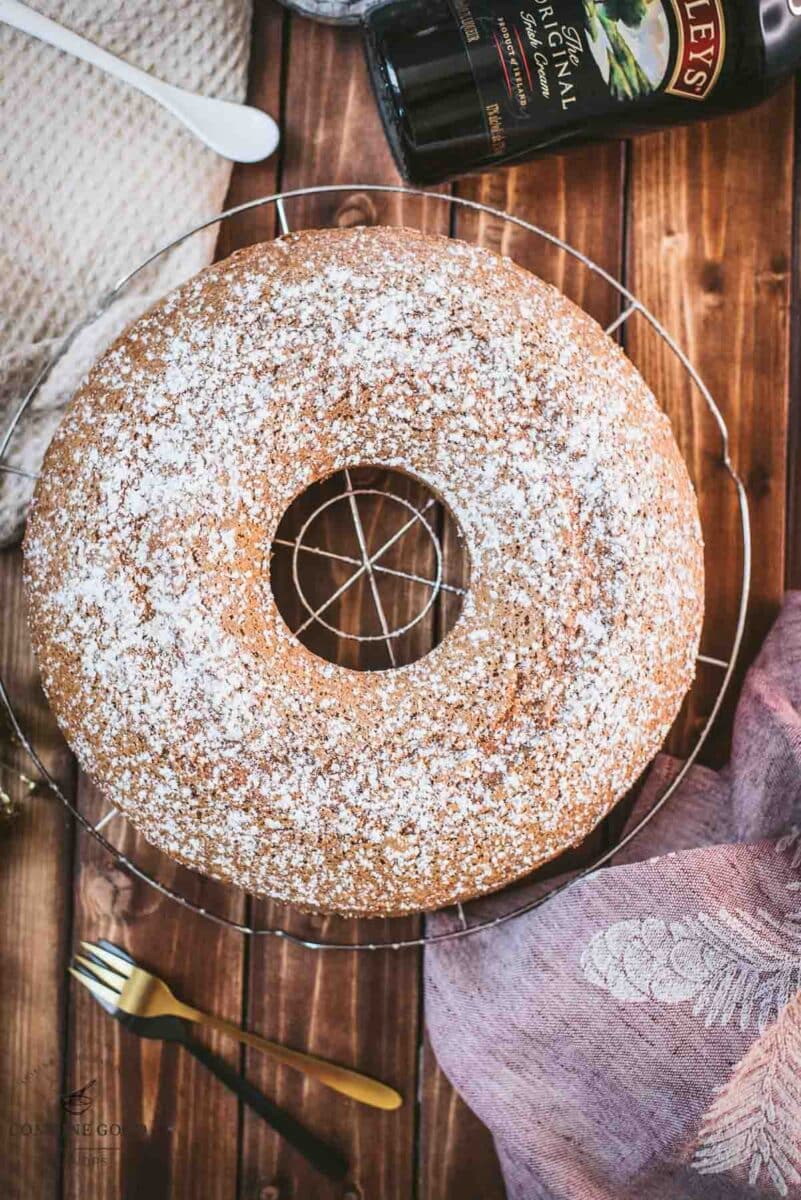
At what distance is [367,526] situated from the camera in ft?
3.54

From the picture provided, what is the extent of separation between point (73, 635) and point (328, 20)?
0.75 m

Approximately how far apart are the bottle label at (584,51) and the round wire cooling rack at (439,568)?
13 centimetres

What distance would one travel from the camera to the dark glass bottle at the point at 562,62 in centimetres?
90

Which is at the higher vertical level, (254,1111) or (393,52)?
(393,52)

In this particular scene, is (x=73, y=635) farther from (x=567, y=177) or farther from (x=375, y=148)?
(x=567, y=177)

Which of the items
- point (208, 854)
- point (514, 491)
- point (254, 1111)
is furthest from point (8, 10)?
point (254, 1111)

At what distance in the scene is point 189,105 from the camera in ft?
3.43

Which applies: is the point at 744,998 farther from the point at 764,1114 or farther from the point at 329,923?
the point at 329,923

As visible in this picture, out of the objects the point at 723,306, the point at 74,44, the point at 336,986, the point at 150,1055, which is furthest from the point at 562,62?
the point at 150,1055

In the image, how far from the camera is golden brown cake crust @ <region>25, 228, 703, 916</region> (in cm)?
86

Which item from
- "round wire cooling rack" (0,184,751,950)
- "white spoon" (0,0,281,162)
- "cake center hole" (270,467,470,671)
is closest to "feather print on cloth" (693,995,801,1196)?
"round wire cooling rack" (0,184,751,950)

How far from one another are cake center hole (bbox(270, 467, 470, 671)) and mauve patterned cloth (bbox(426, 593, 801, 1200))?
34 centimetres

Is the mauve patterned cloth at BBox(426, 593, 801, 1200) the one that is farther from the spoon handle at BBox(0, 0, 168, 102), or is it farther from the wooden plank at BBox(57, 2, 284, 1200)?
the spoon handle at BBox(0, 0, 168, 102)

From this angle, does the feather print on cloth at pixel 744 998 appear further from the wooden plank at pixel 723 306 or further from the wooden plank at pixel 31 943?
the wooden plank at pixel 31 943
